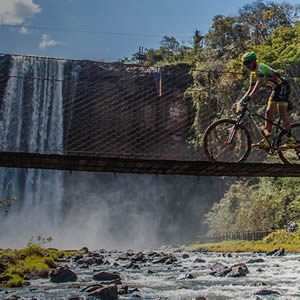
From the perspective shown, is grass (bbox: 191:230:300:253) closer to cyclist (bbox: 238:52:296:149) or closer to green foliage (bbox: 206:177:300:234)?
green foliage (bbox: 206:177:300:234)

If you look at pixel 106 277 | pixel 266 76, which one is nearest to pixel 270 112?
pixel 266 76

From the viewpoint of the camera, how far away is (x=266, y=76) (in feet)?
22.2

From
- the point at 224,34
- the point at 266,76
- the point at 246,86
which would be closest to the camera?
the point at 266,76

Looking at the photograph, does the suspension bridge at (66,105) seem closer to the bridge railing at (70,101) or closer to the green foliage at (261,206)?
the bridge railing at (70,101)

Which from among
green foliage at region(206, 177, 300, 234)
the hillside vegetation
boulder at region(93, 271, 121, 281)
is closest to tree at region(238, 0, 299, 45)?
the hillside vegetation

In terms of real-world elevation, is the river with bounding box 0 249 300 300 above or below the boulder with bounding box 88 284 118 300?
below

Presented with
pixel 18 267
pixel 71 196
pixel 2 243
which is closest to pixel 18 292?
pixel 18 267

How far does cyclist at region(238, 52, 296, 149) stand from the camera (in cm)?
661

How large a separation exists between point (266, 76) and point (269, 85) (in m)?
0.26

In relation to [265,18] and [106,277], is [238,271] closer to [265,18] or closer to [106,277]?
[106,277]

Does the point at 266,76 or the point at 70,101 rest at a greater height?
the point at 70,101

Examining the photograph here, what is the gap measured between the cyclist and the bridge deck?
29.4 inches

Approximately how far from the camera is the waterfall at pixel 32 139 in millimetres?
32031

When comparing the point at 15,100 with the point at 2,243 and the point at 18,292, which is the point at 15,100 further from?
the point at 18,292
